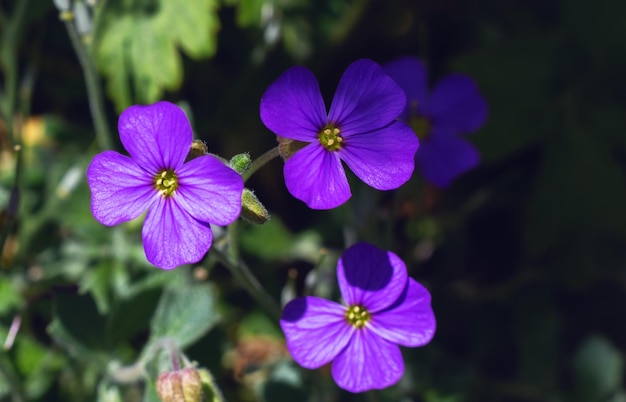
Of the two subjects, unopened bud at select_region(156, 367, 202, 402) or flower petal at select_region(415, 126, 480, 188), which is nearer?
unopened bud at select_region(156, 367, 202, 402)

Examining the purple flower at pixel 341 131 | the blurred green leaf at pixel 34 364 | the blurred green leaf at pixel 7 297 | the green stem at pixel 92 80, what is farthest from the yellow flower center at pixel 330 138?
the blurred green leaf at pixel 34 364

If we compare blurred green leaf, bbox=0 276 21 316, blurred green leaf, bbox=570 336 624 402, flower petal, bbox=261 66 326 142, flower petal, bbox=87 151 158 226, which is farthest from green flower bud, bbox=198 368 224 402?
blurred green leaf, bbox=570 336 624 402

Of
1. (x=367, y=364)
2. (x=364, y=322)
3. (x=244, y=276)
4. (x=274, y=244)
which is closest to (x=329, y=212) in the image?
(x=274, y=244)

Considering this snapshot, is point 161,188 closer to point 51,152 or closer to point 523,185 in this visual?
point 51,152

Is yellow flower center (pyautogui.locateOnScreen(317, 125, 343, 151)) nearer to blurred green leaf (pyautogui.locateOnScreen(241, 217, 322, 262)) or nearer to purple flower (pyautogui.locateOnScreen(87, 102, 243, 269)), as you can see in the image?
purple flower (pyautogui.locateOnScreen(87, 102, 243, 269))

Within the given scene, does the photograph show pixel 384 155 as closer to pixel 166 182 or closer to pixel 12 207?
pixel 166 182

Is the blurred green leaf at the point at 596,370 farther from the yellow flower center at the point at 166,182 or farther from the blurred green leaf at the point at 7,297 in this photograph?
the blurred green leaf at the point at 7,297

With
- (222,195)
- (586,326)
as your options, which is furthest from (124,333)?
(586,326)
